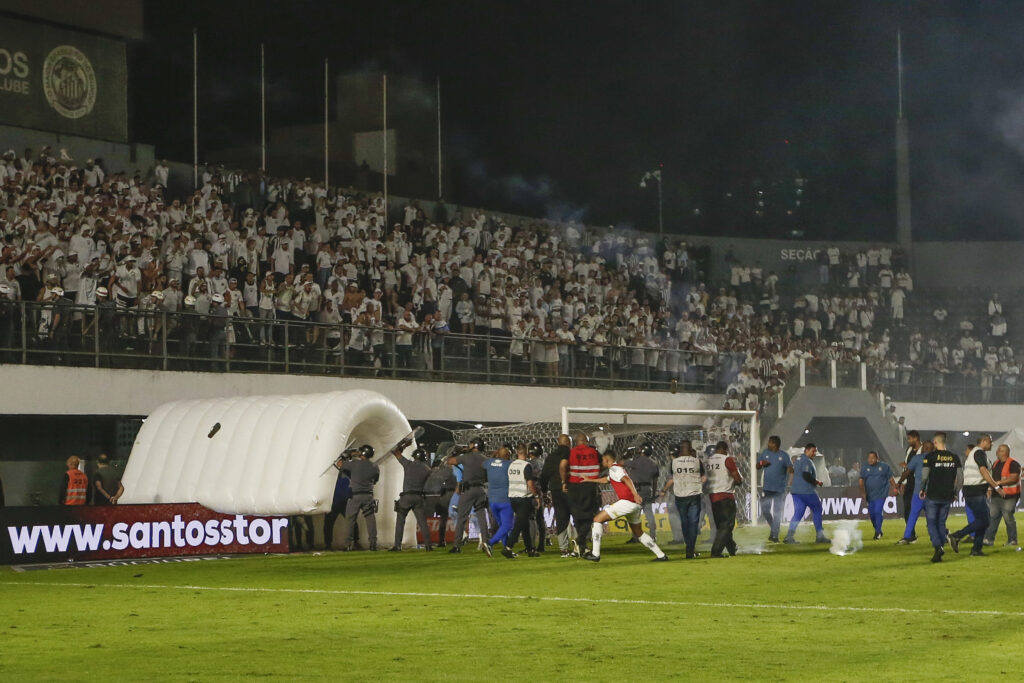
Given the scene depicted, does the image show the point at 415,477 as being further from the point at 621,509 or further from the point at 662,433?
the point at 662,433

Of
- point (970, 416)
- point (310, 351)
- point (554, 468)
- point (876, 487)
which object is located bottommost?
point (876, 487)

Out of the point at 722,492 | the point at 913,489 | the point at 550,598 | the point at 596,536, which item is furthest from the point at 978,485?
the point at 550,598

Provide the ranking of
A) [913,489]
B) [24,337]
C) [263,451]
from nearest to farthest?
[263,451], [24,337], [913,489]

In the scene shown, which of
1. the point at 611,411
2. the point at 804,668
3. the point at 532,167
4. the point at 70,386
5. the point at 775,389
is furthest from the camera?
the point at 532,167

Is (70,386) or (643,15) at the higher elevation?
(643,15)

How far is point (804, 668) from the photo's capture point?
10.6 metres

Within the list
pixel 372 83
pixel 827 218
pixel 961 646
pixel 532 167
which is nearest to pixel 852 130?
pixel 827 218

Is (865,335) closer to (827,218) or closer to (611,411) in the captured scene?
(827,218)

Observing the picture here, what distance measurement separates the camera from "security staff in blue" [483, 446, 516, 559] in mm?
23062

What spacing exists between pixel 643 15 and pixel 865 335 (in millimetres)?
13602

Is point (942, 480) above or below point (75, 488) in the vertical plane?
above

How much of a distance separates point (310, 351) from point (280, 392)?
1017 millimetres

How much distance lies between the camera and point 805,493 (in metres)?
26.2

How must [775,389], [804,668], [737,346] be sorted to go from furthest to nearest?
[737,346]
[775,389]
[804,668]
